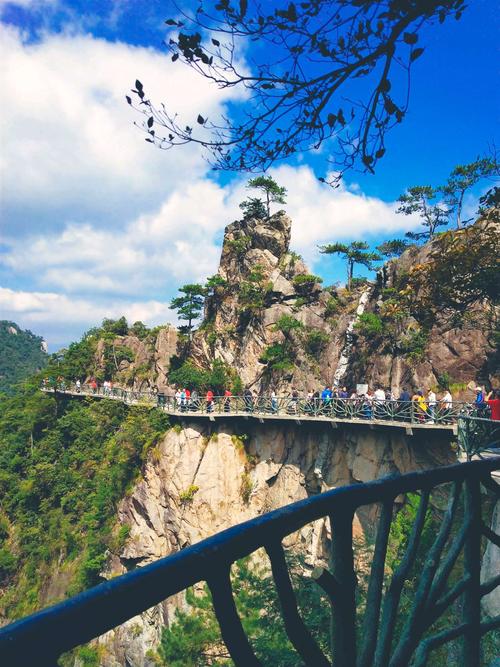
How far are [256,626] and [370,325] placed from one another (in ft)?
56.7

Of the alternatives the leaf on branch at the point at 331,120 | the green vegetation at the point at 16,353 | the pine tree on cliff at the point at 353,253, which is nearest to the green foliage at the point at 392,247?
the pine tree on cliff at the point at 353,253

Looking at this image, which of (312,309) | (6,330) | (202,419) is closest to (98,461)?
(202,419)

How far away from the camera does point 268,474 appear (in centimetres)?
2017

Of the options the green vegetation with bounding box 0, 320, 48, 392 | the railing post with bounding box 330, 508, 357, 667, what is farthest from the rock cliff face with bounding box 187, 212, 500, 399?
the green vegetation with bounding box 0, 320, 48, 392

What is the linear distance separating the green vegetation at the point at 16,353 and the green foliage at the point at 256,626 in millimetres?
116144

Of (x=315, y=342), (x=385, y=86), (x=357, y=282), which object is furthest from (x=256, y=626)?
(x=357, y=282)

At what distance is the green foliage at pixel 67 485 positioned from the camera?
894 inches

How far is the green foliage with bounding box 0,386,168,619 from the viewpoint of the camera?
22719mm

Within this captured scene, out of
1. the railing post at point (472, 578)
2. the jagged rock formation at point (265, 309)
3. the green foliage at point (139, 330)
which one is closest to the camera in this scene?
the railing post at point (472, 578)

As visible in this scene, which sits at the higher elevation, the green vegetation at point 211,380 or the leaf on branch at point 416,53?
the leaf on branch at point 416,53

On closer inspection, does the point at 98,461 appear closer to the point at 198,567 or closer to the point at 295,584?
the point at 295,584

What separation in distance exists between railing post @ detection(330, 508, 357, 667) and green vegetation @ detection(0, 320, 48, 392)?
12419 centimetres

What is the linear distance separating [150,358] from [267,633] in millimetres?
32046

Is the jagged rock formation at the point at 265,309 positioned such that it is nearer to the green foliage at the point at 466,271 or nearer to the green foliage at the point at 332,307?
the green foliage at the point at 332,307
